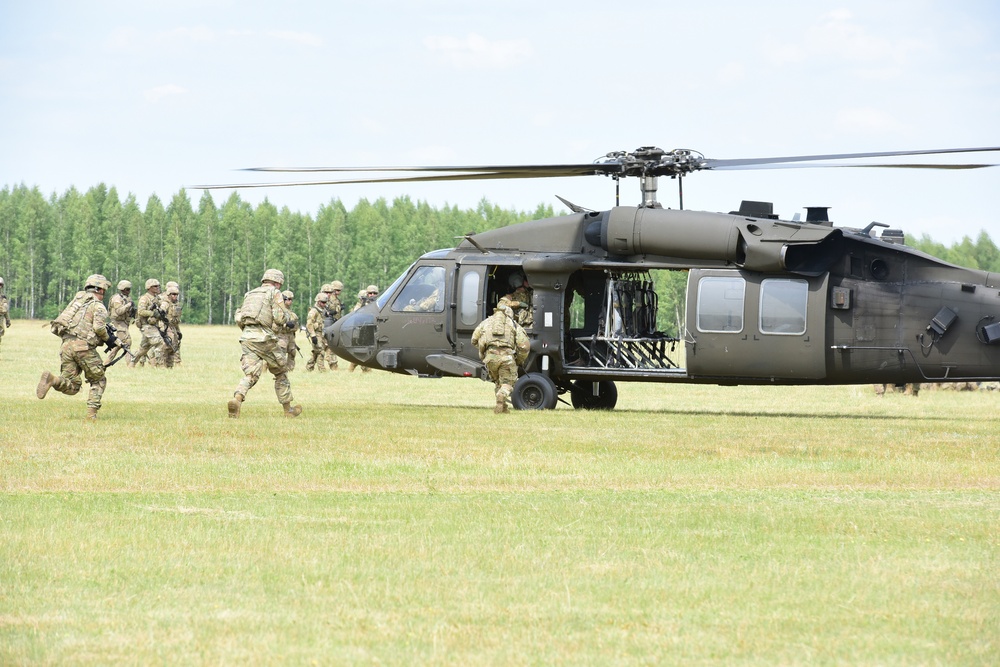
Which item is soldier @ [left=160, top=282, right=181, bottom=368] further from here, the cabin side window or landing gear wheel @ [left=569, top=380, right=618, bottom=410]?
landing gear wheel @ [left=569, top=380, right=618, bottom=410]

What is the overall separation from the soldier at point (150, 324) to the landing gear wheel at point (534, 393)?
12755 millimetres

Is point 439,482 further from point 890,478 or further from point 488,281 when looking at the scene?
point 488,281

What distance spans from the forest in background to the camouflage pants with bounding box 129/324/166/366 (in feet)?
239

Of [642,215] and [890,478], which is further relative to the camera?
[642,215]

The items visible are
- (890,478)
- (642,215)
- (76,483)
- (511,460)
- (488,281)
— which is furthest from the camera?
(488,281)

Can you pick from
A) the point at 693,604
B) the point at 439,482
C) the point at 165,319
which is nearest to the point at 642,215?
the point at 439,482

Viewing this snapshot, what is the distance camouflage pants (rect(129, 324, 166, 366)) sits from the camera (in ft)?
99.8

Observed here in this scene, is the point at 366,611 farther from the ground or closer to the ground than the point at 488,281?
closer to the ground

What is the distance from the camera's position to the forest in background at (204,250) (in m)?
106

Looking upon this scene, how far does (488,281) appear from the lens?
19953 mm

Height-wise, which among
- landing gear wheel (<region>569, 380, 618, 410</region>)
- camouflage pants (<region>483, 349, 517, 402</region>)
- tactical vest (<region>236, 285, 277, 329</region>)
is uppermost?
tactical vest (<region>236, 285, 277, 329</region>)

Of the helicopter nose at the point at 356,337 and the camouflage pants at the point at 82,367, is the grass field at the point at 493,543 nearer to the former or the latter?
the camouflage pants at the point at 82,367

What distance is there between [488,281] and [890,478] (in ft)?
28.9

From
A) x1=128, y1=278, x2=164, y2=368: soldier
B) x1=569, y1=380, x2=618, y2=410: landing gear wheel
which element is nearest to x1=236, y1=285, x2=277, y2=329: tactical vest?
x1=569, y1=380, x2=618, y2=410: landing gear wheel
